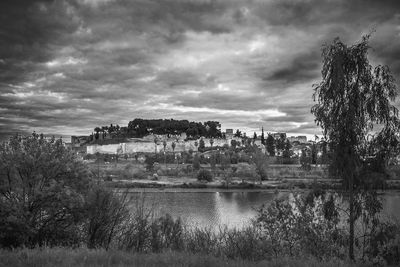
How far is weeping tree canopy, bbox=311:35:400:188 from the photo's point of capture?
38.1 ft

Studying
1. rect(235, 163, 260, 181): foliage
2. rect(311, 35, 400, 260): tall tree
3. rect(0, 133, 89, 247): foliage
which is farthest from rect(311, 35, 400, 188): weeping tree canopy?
rect(235, 163, 260, 181): foliage

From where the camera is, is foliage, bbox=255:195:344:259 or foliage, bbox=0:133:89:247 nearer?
foliage, bbox=0:133:89:247

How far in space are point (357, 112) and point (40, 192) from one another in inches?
454

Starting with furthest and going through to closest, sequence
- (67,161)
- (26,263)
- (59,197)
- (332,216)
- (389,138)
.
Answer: (67,161)
(59,197)
(332,216)
(389,138)
(26,263)

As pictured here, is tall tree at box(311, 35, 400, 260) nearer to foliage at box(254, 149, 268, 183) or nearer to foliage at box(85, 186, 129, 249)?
foliage at box(85, 186, 129, 249)

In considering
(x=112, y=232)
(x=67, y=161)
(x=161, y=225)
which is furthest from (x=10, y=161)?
(x=161, y=225)

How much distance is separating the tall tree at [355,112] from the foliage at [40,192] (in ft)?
31.3

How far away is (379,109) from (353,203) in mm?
2900

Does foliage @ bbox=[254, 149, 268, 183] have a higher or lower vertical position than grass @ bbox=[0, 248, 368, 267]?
lower

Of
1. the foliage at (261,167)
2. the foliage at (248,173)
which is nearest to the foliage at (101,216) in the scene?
the foliage at (248,173)

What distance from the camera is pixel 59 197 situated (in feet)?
48.9

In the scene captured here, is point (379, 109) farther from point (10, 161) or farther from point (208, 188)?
point (208, 188)

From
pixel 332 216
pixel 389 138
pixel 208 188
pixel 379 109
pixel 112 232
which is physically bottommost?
pixel 208 188

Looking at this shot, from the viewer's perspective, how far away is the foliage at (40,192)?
14.7m
